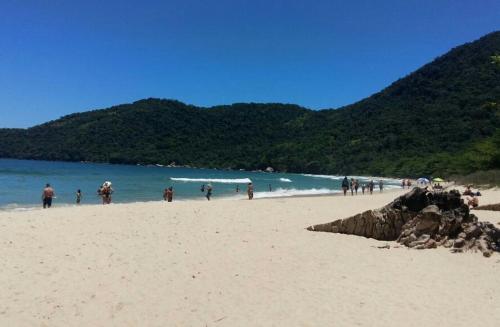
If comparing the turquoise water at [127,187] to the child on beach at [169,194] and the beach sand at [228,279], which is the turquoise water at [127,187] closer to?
the child on beach at [169,194]

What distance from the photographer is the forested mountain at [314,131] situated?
10744cm

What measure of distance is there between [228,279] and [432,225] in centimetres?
583

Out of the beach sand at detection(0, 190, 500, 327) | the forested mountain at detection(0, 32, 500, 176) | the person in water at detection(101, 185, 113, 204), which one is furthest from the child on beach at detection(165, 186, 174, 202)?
the forested mountain at detection(0, 32, 500, 176)

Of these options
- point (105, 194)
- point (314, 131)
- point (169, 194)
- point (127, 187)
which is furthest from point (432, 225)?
point (314, 131)

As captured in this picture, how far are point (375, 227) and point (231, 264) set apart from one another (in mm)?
4852

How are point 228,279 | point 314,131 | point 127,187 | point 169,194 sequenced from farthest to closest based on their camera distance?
→ point 314,131
point 127,187
point 169,194
point 228,279

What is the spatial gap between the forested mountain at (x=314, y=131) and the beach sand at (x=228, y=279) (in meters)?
62.1

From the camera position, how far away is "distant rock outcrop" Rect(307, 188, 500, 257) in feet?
36.4

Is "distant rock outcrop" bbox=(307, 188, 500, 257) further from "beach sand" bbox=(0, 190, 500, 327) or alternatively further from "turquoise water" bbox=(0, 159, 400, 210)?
"turquoise water" bbox=(0, 159, 400, 210)

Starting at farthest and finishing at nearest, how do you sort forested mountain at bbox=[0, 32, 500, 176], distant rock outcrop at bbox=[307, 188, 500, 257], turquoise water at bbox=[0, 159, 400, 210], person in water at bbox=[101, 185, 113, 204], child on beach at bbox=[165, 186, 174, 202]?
forested mountain at bbox=[0, 32, 500, 176], turquoise water at bbox=[0, 159, 400, 210], child on beach at bbox=[165, 186, 174, 202], person in water at bbox=[101, 185, 113, 204], distant rock outcrop at bbox=[307, 188, 500, 257]

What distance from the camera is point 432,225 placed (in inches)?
461

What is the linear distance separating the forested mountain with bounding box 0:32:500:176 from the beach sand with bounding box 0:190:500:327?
62.1m

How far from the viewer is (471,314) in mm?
6922

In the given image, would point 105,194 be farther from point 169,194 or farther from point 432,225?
point 432,225
